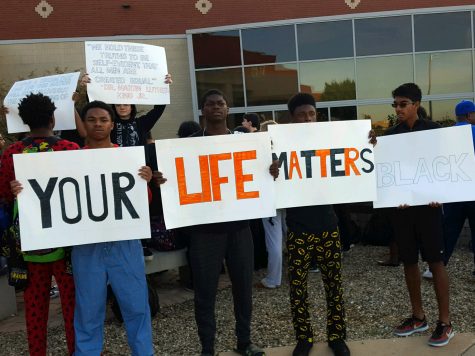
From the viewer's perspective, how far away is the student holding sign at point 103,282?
2885mm

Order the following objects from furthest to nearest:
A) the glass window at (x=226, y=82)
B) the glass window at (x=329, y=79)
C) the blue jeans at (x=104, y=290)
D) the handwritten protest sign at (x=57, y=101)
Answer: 1. the glass window at (x=226, y=82)
2. the glass window at (x=329, y=79)
3. the handwritten protest sign at (x=57, y=101)
4. the blue jeans at (x=104, y=290)

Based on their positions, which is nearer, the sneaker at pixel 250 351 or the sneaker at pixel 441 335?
the sneaker at pixel 250 351

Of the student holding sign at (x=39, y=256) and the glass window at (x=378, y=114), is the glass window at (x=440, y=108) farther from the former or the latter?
the student holding sign at (x=39, y=256)

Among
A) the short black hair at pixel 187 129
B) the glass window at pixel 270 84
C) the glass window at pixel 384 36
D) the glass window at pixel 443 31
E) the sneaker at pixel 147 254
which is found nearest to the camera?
the sneaker at pixel 147 254

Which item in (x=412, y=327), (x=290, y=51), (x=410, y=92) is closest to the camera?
(x=410, y=92)

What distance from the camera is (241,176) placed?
3318 millimetres

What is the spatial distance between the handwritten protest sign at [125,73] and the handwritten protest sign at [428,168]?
2012 millimetres

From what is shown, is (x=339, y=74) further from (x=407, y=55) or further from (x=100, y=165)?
(x=100, y=165)

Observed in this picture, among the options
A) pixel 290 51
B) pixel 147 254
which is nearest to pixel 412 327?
pixel 147 254

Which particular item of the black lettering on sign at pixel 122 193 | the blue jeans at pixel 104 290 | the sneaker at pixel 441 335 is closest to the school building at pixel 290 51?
the sneaker at pixel 441 335

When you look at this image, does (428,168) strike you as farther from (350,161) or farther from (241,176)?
(241,176)

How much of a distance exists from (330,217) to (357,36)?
1440cm

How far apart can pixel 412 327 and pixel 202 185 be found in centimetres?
208

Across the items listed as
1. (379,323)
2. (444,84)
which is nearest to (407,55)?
(444,84)
